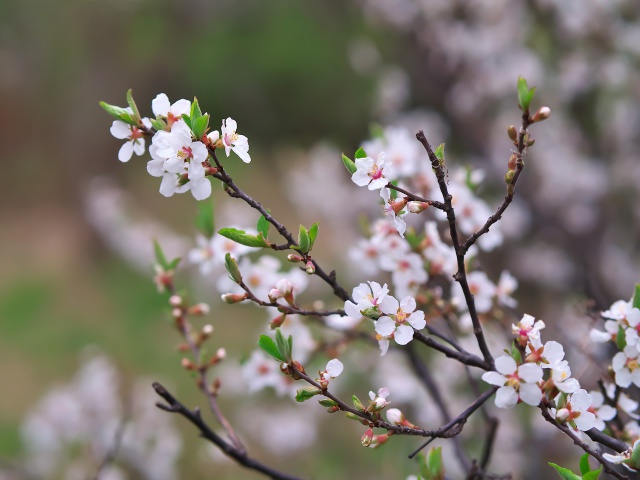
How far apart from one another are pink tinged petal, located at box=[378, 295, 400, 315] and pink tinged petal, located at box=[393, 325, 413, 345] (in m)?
0.02

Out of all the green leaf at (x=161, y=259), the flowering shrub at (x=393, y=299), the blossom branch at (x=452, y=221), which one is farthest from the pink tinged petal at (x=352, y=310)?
the green leaf at (x=161, y=259)

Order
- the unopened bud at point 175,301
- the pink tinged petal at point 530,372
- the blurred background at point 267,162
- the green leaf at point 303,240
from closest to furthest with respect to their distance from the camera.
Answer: the pink tinged petal at point 530,372 → the green leaf at point 303,240 → the unopened bud at point 175,301 → the blurred background at point 267,162

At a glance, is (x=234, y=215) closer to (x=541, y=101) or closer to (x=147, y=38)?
(x=541, y=101)

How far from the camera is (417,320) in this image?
29.4 inches

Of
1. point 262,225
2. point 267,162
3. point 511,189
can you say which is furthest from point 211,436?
point 267,162

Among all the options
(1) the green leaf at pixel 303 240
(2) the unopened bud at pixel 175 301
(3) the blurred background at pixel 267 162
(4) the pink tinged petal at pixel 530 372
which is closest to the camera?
(4) the pink tinged petal at pixel 530 372

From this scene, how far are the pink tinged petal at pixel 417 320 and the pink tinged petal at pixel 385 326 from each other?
0.07ft

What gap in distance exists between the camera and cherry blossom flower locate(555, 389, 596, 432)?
2.27ft

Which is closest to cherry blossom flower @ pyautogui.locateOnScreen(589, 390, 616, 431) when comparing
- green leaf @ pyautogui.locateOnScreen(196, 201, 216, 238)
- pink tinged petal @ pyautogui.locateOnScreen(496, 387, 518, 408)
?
pink tinged petal @ pyautogui.locateOnScreen(496, 387, 518, 408)

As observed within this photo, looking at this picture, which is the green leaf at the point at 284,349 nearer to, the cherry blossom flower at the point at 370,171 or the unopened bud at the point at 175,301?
the cherry blossom flower at the point at 370,171

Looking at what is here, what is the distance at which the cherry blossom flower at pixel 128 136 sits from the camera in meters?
0.82

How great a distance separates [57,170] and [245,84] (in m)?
3.32

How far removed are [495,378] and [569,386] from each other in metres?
0.09

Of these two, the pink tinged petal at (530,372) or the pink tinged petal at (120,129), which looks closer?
the pink tinged petal at (530,372)
